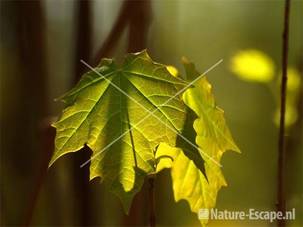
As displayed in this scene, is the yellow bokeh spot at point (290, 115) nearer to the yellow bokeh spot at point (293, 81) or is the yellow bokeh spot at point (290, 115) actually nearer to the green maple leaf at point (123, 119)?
the yellow bokeh spot at point (293, 81)

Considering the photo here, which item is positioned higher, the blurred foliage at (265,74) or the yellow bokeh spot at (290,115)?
the blurred foliage at (265,74)

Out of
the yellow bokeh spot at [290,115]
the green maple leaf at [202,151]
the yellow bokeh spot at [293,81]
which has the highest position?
the yellow bokeh spot at [293,81]

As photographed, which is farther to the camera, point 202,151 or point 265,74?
point 265,74

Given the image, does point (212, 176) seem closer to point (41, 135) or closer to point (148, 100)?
point (148, 100)

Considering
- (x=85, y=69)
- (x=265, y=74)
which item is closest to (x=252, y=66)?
(x=265, y=74)

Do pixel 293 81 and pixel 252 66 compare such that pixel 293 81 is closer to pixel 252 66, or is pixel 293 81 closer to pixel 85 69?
pixel 252 66

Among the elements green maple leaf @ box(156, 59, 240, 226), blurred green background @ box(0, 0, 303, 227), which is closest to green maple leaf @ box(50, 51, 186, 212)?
green maple leaf @ box(156, 59, 240, 226)

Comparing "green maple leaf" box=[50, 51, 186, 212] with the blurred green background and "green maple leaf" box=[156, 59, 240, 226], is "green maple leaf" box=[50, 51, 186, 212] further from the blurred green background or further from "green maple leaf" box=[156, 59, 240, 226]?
the blurred green background

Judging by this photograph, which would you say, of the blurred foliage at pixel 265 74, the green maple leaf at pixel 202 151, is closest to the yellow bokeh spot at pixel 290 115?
the blurred foliage at pixel 265 74
